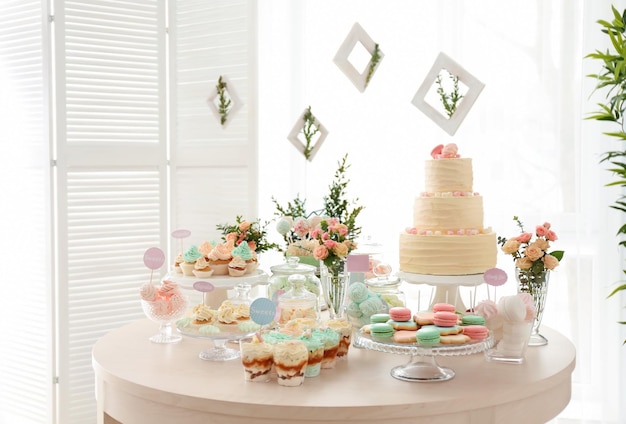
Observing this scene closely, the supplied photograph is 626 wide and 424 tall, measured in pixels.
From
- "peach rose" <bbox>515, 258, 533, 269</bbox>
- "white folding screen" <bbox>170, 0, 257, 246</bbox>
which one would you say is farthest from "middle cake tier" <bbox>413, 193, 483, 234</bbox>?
"white folding screen" <bbox>170, 0, 257, 246</bbox>

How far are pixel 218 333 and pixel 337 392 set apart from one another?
18.9 inches

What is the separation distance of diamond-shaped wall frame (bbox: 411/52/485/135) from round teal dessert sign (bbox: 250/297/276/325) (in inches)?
50.8

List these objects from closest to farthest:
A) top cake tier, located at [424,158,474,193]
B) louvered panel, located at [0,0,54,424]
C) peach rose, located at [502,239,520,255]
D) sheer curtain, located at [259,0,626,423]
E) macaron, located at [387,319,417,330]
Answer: macaron, located at [387,319,417,330], peach rose, located at [502,239,520,255], top cake tier, located at [424,158,474,193], sheer curtain, located at [259,0,626,423], louvered panel, located at [0,0,54,424]

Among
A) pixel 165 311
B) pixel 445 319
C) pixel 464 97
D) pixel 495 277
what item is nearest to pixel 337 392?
pixel 445 319

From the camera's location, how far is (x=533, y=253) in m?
2.29

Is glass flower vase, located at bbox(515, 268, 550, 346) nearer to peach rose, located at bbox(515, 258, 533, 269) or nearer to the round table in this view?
peach rose, located at bbox(515, 258, 533, 269)

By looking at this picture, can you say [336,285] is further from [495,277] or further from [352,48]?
[352,48]

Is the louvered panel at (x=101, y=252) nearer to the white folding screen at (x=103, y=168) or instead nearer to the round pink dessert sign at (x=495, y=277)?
A: the white folding screen at (x=103, y=168)

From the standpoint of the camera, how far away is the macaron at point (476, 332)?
6.38ft

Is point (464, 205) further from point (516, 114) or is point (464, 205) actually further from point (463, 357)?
point (516, 114)

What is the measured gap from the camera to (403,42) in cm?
413

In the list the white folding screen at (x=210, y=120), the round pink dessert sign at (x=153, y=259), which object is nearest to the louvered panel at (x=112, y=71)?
the white folding screen at (x=210, y=120)

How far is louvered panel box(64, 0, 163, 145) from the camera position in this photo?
3779 mm

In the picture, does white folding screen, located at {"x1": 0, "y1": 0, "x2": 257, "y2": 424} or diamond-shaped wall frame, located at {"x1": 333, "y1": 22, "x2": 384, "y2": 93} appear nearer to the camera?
diamond-shaped wall frame, located at {"x1": 333, "y1": 22, "x2": 384, "y2": 93}
